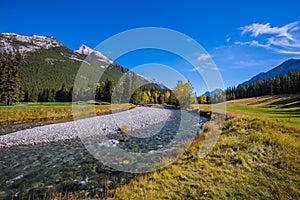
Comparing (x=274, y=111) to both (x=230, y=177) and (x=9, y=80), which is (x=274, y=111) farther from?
(x=9, y=80)

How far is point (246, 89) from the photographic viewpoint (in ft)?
350

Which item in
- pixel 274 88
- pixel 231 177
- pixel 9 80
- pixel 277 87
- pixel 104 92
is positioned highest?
pixel 277 87

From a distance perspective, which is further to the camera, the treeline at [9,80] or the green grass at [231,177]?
the treeline at [9,80]

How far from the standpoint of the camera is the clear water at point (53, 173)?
21.5 ft

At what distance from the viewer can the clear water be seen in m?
6.56

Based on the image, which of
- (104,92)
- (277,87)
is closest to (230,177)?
(104,92)

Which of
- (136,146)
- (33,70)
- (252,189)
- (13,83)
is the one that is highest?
(33,70)

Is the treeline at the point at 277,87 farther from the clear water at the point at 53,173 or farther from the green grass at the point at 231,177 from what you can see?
the clear water at the point at 53,173

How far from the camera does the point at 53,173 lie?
819 centimetres

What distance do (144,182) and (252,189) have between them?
3.69 metres

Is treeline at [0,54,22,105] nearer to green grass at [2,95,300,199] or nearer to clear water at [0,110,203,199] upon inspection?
clear water at [0,110,203,199]

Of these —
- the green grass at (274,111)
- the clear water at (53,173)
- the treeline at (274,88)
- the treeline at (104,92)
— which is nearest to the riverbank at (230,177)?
the clear water at (53,173)

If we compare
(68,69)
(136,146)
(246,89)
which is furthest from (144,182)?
(68,69)

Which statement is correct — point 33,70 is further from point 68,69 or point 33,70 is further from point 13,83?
point 13,83
